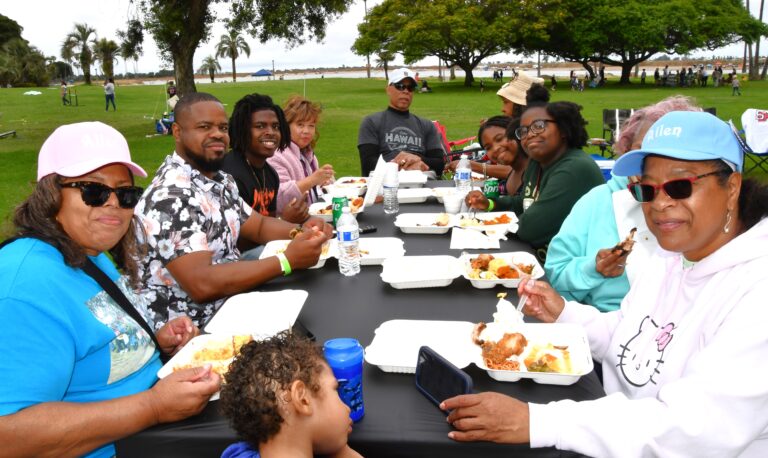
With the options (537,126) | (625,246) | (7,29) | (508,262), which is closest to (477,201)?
(537,126)

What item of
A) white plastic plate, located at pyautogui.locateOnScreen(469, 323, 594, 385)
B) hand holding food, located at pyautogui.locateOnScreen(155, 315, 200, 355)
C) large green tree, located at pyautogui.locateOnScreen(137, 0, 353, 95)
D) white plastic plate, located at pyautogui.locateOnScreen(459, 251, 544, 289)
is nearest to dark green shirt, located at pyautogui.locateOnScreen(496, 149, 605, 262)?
white plastic plate, located at pyautogui.locateOnScreen(459, 251, 544, 289)

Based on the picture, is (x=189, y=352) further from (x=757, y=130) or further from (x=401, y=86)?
(x=757, y=130)

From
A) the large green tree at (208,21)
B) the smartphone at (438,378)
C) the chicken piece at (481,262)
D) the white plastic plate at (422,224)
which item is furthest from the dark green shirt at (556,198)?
the large green tree at (208,21)

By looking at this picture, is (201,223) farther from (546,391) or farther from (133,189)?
(546,391)

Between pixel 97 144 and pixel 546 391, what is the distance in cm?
190

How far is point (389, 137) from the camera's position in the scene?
7348 mm

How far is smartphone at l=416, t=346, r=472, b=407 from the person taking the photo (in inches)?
70.0

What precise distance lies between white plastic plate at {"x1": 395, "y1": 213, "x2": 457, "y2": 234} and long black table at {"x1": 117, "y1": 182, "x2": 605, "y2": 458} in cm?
128

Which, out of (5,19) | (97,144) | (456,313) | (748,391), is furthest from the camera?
(5,19)

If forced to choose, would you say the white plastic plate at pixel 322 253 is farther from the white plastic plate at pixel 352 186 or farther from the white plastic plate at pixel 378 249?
the white plastic plate at pixel 352 186

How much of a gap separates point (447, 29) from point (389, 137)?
36.7 meters

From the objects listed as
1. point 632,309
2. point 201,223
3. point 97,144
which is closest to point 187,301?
point 201,223

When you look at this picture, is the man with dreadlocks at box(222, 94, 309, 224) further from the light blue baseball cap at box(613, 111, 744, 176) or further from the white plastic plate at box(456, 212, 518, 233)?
the light blue baseball cap at box(613, 111, 744, 176)

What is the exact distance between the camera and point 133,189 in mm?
2102
